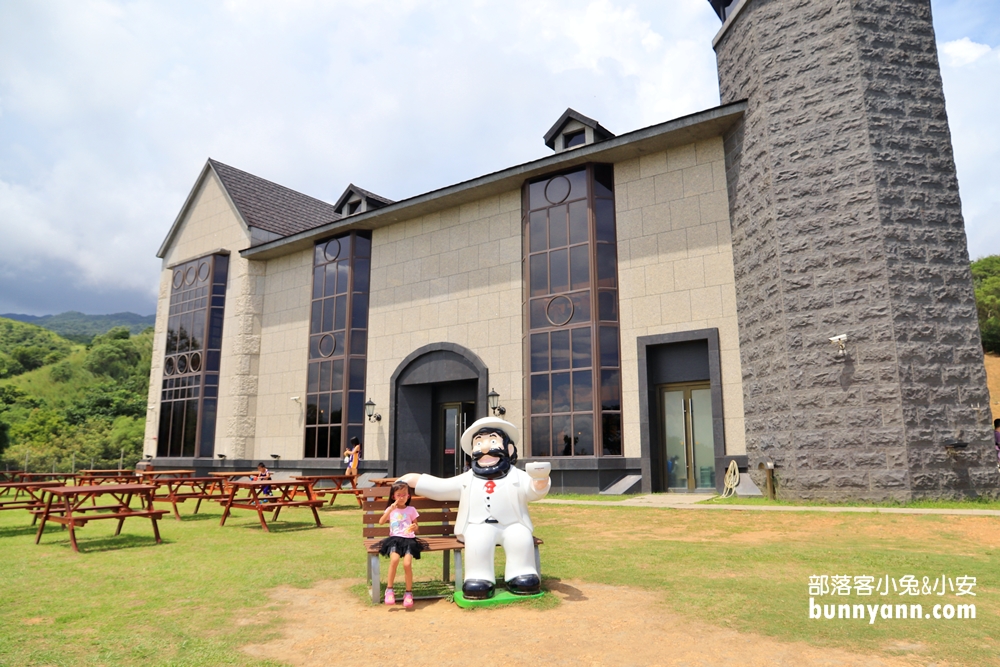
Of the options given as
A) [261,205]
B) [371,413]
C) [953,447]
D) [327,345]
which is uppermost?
[261,205]

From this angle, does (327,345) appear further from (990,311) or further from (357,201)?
(990,311)

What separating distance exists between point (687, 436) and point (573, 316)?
172 inches

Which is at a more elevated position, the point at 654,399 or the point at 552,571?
the point at 654,399

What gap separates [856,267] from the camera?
13.3 m

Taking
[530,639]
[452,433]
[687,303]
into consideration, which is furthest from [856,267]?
[452,433]

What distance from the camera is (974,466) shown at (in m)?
12.7

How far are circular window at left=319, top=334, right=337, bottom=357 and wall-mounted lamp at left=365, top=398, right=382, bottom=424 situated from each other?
2692 millimetres

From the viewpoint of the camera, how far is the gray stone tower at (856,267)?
12727mm

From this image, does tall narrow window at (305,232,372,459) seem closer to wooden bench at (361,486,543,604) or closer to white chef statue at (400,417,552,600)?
wooden bench at (361,486,543,604)

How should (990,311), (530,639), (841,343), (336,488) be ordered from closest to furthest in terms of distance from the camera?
(530,639) → (841,343) → (336,488) → (990,311)

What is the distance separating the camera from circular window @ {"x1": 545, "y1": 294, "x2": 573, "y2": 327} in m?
17.9

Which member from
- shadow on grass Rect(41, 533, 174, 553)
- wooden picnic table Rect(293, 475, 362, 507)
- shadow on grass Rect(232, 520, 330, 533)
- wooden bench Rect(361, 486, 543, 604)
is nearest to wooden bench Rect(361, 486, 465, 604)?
wooden bench Rect(361, 486, 543, 604)

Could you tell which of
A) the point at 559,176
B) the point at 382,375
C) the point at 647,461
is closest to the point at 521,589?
the point at 647,461

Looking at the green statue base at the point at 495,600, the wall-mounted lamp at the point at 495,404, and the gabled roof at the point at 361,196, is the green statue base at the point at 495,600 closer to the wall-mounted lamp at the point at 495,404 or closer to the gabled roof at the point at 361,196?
the wall-mounted lamp at the point at 495,404
